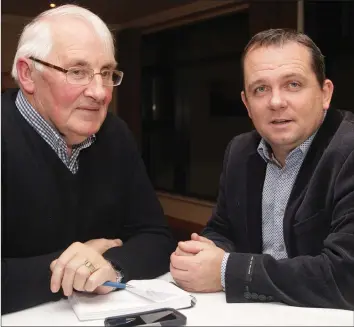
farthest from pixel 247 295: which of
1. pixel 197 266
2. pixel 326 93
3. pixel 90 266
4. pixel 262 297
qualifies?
pixel 326 93

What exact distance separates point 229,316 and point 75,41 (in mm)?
805

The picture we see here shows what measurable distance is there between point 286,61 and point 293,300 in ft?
2.20

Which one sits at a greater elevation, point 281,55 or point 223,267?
point 281,55

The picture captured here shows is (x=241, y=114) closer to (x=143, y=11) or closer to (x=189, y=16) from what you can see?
(x=189, y=16)

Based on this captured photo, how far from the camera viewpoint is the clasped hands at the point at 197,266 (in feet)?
3.56

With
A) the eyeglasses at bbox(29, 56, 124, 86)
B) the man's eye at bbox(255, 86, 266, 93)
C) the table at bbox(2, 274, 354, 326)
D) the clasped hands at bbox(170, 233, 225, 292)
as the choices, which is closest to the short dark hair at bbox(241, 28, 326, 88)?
the man's eye at bbox(255, 86, 266, 93)

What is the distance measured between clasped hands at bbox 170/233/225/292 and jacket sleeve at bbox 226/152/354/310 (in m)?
0.04

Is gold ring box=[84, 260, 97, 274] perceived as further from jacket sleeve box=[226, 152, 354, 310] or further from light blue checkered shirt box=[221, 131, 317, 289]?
light blue checkered shirt box=[221, 131, 317, 289]

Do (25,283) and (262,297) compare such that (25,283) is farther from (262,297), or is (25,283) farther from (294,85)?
(294,85)

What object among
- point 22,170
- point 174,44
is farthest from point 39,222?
point 174,44

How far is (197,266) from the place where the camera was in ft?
3.61

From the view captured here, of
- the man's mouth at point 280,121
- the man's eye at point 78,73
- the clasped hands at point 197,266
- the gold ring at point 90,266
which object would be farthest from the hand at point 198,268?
the man's eye at point 78,73

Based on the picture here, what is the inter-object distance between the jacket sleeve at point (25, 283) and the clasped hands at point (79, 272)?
1.4 inches

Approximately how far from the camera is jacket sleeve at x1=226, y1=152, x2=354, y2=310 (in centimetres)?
104
